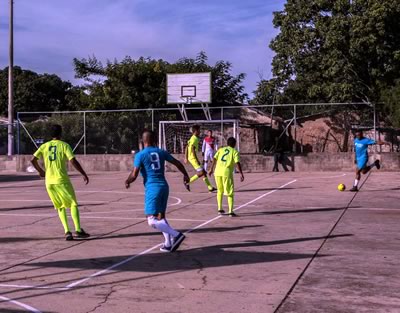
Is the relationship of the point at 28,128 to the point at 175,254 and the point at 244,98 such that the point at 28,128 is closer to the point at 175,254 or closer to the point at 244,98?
the point at 244,98

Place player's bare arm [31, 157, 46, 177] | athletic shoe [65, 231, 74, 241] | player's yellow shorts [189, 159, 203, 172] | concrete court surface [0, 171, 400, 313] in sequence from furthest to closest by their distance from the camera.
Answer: player's yellow shorts [189, 159, 203, 172]
player's bare arm [31, 157, 46, 177]
athletic shoe [65, 231, 74, 241]
concrete court surface [0, 171, 400, 313]

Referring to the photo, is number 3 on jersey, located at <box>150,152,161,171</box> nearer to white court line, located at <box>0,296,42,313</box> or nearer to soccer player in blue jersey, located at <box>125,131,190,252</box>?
soccer player in blue jersey, located at <box>125,131,190,252</box>

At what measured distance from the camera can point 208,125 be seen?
2959 cm

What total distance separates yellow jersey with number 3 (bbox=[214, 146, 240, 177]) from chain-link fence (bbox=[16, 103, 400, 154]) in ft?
46.5

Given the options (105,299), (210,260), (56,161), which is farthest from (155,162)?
(105,299)

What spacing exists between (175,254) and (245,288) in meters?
2.03

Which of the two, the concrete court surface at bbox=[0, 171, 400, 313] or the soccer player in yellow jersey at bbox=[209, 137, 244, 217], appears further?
the soccer player in yellow jersey at bbox=[209, 137, 244, 217]

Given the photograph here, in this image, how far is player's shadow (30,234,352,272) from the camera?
25.5ft

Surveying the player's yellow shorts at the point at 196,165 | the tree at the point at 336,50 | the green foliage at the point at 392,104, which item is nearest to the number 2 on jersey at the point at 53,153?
the player's yellow shorts at the point at 196,165

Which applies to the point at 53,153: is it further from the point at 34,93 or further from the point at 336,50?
the point at 34,93

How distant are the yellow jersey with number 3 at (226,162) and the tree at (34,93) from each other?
47.5m

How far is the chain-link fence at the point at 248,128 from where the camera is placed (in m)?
26.3

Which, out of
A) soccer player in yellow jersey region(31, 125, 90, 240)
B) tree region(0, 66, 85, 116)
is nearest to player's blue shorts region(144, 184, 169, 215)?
soccer player in yellow jersey region(31, 125, 90, 240)

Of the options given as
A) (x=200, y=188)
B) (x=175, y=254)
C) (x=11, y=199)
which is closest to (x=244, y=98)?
(x=200, y=188)
